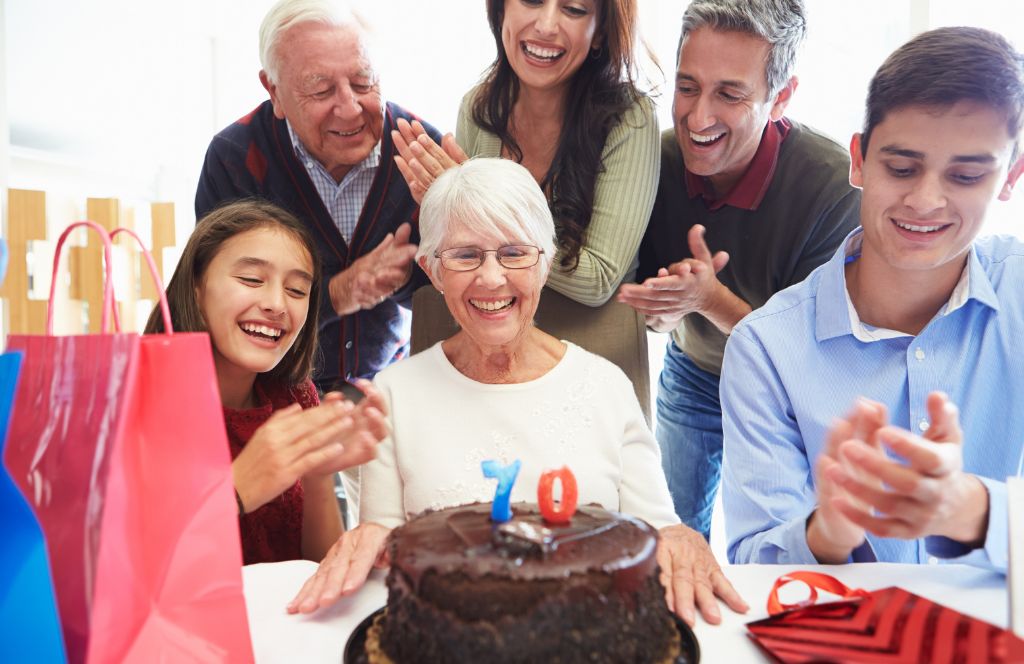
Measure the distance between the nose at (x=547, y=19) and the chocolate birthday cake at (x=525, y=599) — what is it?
4.41ft

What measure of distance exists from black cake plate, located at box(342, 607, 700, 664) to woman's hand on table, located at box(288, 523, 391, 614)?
0.12 meters

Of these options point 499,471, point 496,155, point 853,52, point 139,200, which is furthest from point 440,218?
point 139,200

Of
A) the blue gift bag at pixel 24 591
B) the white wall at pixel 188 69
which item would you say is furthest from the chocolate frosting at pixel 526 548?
the white wall at pixel 188 69

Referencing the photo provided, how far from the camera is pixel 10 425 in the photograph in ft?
2.80

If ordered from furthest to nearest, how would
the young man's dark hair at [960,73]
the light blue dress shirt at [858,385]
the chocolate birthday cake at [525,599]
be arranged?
the light blue dress shirt at [858,385] → the young man's dark hair at [960,73] → the chocolate birthday cake at [525,599]

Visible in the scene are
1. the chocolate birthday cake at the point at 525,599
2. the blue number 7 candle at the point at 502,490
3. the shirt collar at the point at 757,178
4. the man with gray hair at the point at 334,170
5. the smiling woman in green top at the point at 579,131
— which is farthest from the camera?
the shirt collar at the point at 757,178

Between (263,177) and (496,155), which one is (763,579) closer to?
(496,155)

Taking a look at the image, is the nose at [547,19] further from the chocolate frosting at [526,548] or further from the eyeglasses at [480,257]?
the chocolate frosting at [526,548]

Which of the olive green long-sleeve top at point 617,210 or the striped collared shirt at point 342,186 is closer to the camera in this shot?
the olive green long-sleeve top at point 617,210

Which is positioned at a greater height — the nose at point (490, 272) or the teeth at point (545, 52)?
the teeth at point (545, 52)

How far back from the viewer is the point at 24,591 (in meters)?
0.79

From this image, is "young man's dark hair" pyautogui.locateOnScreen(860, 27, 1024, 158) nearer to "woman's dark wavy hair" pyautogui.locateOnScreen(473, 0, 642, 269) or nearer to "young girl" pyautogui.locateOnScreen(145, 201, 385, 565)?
"woman's dark wavy hair" pyautogui.locateOnScreen(473, 0, 642, 269)

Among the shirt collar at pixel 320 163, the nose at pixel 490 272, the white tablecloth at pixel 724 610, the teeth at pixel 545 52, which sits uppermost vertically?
the teeth at pixel 545 52

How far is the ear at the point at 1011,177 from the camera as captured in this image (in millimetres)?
1455
